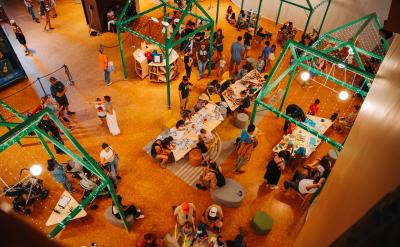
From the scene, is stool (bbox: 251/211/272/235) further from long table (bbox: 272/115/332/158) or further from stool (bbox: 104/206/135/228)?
stool (bbox: 104/206/135/228)

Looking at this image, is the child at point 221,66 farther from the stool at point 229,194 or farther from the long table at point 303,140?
the stool at point 229,194

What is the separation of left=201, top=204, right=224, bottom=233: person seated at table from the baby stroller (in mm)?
4431

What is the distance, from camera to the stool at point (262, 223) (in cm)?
750

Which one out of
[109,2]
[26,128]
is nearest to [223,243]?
[26,128]

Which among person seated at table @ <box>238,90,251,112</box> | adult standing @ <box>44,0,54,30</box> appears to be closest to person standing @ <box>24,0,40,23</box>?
adult standing @ <box>44,0,54,30</box>

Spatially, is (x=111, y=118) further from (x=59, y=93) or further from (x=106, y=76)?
(x=106, y=76)

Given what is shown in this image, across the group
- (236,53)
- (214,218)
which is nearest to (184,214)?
(214,218)

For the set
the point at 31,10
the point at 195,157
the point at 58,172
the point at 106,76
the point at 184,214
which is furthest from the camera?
the point at 31,10

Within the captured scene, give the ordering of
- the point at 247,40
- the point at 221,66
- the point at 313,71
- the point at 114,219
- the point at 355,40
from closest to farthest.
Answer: the point at 114,219 → the point at 313,71 → the point at 355,40 → the point at 221,66 → the point at 247,40

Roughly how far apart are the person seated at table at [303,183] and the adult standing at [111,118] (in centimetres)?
549

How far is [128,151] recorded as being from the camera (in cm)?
950

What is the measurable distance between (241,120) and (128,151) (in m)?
3.84

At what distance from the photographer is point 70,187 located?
821 cm

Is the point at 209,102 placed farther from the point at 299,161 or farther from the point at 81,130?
the point at 81,130
